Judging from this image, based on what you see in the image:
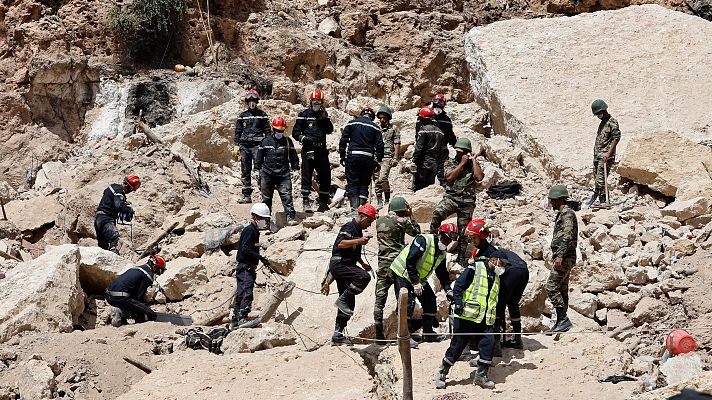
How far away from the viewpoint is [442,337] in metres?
8.40

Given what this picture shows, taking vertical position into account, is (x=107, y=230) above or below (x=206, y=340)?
above

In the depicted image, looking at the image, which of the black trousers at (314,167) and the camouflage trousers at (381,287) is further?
the black trousers at (314,167)

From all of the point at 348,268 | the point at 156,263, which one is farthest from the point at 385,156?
the point at 348,268

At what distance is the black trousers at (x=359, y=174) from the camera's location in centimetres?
1120

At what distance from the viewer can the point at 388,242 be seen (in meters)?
8.35

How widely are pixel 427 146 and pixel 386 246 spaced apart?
3.64 meters

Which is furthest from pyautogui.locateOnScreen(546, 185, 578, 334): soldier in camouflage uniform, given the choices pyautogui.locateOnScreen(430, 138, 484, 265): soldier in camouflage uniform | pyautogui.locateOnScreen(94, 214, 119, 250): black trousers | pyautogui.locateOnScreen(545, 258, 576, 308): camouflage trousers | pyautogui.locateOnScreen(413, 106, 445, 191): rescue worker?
pyautogui.locateOnScreen(94, 214, 119, 250): black trousers

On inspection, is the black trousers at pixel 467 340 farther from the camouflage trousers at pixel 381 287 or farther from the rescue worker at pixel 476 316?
the camouflage trousers at pixel 381 287

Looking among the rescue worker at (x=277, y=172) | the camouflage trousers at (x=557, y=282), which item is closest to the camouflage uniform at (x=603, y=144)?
the camouflage trousers at (x=557, y=282)

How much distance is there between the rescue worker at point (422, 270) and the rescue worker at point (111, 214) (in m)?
4.69

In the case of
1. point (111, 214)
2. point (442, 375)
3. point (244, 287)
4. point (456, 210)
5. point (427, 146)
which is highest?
point (427, 146)

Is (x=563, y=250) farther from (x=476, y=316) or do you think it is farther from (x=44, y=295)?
(x=44, y=295)

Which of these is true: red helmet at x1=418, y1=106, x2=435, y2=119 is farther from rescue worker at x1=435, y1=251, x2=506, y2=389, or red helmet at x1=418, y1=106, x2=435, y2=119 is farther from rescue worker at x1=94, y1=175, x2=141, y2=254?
rescue worker at x1=435, y1=251, x2=506, y2=389

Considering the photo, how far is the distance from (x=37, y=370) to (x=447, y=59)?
41.2 feet
